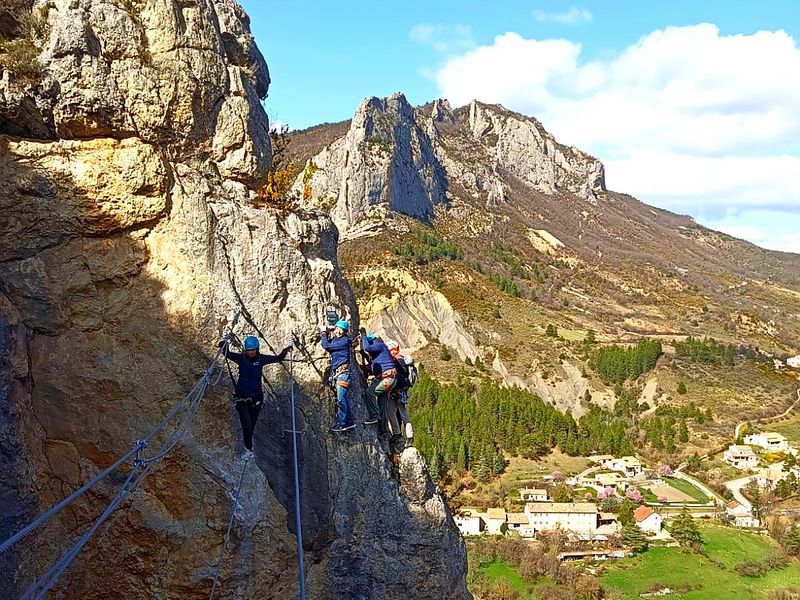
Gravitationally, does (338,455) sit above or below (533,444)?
above

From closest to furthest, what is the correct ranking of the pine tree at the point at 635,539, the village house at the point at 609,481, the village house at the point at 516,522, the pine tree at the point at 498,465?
the pine tree at the point at 635,539
the village house at the point at 516,522
the village house at the point at 609,481
the pine tree at the point at 498,465

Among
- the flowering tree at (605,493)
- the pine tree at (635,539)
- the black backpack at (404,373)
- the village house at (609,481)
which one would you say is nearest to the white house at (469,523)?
the pine tree at (635,539)

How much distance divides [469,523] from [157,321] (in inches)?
2093

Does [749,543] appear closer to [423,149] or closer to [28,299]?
[28,299]

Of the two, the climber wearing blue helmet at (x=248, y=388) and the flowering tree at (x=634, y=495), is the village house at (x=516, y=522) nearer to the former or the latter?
the flowering tree at (x=634, y=495)

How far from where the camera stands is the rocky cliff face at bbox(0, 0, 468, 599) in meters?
6.98

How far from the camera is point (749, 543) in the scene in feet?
180

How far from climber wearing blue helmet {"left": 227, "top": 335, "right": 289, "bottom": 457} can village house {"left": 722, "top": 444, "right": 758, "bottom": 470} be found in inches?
3038

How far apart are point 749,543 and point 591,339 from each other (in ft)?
168

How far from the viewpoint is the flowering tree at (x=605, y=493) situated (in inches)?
2495

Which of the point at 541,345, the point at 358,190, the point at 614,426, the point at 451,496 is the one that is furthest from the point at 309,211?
the point at 358,190

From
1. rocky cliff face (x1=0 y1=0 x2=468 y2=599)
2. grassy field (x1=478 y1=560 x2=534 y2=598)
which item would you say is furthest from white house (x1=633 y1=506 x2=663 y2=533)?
rocky cliff face (x1=0 y1=0 x2=468 y2=599)

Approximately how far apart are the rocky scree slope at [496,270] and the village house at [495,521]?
119 ft

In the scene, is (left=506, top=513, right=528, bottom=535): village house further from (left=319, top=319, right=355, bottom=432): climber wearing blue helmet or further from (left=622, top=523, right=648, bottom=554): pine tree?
(left=319, top=319, right=355, bottom=432): climber wearing blue helmet
